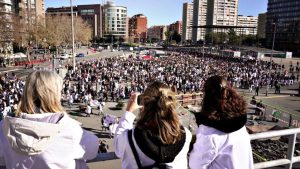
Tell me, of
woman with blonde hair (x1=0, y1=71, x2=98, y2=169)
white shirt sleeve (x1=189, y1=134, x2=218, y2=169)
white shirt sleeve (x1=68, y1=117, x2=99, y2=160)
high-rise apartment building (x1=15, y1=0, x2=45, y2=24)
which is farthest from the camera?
high-rise apartment building (x1=15, y1=0, x2=45, y2=24)

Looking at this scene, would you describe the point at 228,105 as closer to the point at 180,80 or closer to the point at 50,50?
the point at 180,80

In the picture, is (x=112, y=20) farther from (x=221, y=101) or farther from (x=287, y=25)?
(x=221, y=101)

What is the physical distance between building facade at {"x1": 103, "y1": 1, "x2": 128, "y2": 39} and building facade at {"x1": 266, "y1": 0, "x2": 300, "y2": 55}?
88276mm

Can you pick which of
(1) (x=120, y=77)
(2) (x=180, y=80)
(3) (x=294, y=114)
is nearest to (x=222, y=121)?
(3) (x=294, y=114)

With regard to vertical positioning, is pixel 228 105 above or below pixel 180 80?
above

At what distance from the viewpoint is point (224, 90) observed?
2.43 meters

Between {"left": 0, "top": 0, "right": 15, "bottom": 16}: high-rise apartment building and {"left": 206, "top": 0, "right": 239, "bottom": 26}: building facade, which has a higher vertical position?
{"left": 206, "top": 0, "right": 239, "bottom": 26}: building facade

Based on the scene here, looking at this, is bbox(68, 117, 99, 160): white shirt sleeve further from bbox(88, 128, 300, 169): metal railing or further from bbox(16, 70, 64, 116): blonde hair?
bbox(88, 128, 300, 169): metal railing

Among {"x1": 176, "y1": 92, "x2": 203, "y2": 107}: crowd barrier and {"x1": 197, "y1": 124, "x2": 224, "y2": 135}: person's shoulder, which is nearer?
{"x1": 197, "y1": 124, "x2": 224, "y2": 135}: person's shoulder

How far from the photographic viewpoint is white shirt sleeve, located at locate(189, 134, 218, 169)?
2295 millimetres

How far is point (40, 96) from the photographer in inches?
80.5

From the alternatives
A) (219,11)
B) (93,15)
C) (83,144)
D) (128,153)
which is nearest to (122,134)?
(128,153)

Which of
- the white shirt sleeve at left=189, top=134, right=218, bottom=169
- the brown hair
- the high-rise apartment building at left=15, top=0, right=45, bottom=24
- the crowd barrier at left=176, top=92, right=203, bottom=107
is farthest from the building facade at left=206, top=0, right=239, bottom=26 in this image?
the brown hair

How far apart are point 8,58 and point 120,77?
2801 cm
